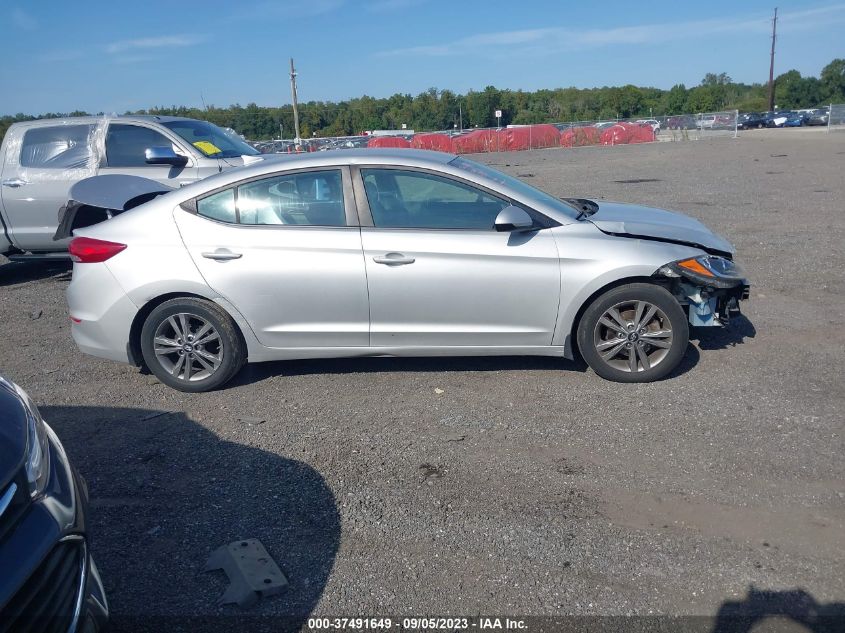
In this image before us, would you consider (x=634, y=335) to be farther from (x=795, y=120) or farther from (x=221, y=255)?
(x=795, y=120)

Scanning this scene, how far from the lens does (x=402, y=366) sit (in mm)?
5770

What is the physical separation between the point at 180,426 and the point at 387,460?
60.2 inches

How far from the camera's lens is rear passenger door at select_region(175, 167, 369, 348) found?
5070 mm

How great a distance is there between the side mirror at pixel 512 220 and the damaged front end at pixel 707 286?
96cm

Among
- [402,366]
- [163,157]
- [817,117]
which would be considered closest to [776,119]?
[817,117]

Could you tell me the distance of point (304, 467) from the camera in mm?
4219

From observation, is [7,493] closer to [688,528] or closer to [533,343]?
[688,528]

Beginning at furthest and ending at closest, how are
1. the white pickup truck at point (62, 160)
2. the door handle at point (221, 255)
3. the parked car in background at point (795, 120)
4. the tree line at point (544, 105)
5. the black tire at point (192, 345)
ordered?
the tree line at point (544, 105) < the parked car in background at point (795, 120) < the white pickup truck at point (62, 160) < the black tire at point (192, 345) < the door handle at point (221, 255)

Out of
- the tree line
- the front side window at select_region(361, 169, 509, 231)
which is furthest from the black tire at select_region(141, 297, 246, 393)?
the tree line

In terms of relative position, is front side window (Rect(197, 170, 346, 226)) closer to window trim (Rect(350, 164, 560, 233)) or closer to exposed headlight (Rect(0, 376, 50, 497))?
window trim (Rect(350, 164, 560, 233))

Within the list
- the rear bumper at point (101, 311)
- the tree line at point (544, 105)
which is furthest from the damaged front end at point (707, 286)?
the tree line at point (544, 105)

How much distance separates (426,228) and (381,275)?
46cm

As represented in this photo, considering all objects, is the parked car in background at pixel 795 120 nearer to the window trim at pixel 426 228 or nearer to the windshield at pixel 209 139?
the windshield at pixel 209 139

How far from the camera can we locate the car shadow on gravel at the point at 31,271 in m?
9.90
